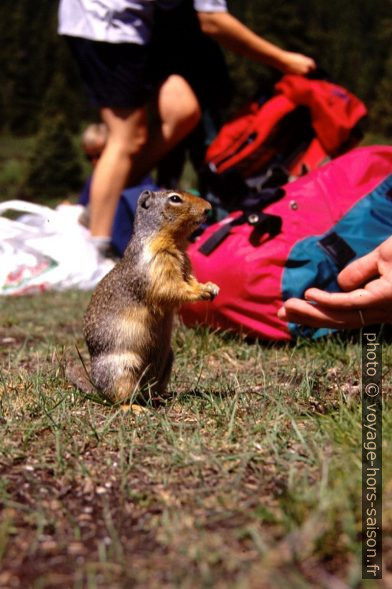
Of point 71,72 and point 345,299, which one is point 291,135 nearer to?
point 345,299

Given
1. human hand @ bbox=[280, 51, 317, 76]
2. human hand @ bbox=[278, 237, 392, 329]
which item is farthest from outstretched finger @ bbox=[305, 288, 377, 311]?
human hand @ bbox=[280, 51, 317, 76]

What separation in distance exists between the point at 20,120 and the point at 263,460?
2383 cm

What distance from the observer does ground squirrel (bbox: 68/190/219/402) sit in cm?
256

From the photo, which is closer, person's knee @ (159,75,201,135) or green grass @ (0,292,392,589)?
green grass @ (0,292,392,589)

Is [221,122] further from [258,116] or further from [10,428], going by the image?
[10,428]

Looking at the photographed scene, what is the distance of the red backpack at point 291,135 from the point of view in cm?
483

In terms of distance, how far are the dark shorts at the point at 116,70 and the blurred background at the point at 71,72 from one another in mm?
12635

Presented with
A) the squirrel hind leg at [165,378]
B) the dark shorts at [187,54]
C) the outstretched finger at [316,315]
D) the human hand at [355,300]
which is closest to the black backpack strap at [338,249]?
the human hand at [355,300]

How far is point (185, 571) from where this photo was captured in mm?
1400

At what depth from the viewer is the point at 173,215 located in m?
2.73

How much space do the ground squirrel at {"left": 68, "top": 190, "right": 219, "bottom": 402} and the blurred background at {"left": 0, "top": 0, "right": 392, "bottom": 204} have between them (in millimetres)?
15413

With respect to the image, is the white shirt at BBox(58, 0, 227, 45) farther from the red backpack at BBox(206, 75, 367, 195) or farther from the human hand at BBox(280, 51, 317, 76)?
the red backpack at BBox(206, 75, 367, 195)

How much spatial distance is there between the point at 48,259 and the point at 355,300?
3735 mm

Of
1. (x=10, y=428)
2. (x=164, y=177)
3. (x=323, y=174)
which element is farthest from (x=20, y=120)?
(x=10, y=428)
